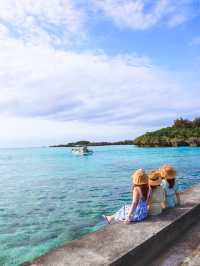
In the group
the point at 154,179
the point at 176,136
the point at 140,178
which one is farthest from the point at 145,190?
the point at 176,136

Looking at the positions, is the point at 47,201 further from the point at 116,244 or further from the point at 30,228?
the point at 116,244

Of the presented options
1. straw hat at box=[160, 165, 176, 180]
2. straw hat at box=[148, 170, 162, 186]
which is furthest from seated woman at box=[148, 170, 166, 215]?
straw hat at box=[160, 165, 176, 180]

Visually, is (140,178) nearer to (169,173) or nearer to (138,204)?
(138,204)

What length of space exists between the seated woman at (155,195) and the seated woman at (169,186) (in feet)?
0.76

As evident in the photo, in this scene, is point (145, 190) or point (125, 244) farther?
point (145, 190)

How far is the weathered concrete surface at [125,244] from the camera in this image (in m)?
3.84

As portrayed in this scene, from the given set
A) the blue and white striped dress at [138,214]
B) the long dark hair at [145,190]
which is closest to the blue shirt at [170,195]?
the long dark hair at [145,190]

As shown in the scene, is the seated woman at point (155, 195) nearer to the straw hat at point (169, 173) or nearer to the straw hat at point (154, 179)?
the straw hat at point (154, 179)

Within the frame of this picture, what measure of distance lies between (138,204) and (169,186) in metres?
1.21

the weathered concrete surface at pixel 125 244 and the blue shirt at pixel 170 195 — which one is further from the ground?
the blue shirt at pixel 170 195

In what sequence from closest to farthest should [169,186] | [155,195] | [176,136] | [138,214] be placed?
1. [138,214]
2. [155,195]
3. [169,186]
4. [176,136]

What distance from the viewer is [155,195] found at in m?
5.86

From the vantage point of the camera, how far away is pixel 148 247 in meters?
4.43

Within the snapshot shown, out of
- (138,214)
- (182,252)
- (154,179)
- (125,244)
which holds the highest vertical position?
(154,179)
